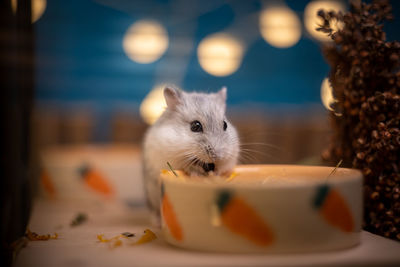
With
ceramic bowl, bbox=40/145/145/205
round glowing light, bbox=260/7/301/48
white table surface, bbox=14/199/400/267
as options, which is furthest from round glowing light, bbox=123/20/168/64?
white table surface, bbox=14/199/400/267

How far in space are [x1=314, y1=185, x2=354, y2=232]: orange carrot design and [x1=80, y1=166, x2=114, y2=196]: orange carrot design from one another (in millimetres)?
1289

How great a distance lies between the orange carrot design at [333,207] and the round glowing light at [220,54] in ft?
4.06

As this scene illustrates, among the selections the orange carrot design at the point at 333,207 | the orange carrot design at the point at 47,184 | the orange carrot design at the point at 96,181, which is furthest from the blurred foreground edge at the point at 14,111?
the orange carrot design at the point at 96,181

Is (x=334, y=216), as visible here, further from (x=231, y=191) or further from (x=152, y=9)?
(x=152, y=9)

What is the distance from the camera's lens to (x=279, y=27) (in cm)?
205

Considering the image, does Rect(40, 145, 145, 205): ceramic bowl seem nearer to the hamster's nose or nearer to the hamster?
the hamster

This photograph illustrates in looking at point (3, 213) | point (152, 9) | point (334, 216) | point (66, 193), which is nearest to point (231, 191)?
point (334, 216)

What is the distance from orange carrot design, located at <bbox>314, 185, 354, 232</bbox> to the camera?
2.27 ft

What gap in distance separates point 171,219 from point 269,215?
219mm

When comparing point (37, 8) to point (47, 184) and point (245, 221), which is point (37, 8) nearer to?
point (245, 221)

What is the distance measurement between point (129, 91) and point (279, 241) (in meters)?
2.68

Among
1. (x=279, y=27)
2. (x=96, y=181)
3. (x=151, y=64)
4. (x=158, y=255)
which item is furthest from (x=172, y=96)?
(x=151, y=64)

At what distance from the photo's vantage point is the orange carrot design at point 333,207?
0.69 meters

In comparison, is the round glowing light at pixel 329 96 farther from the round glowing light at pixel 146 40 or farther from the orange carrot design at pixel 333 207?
the round glowing light at pixel 146 40
